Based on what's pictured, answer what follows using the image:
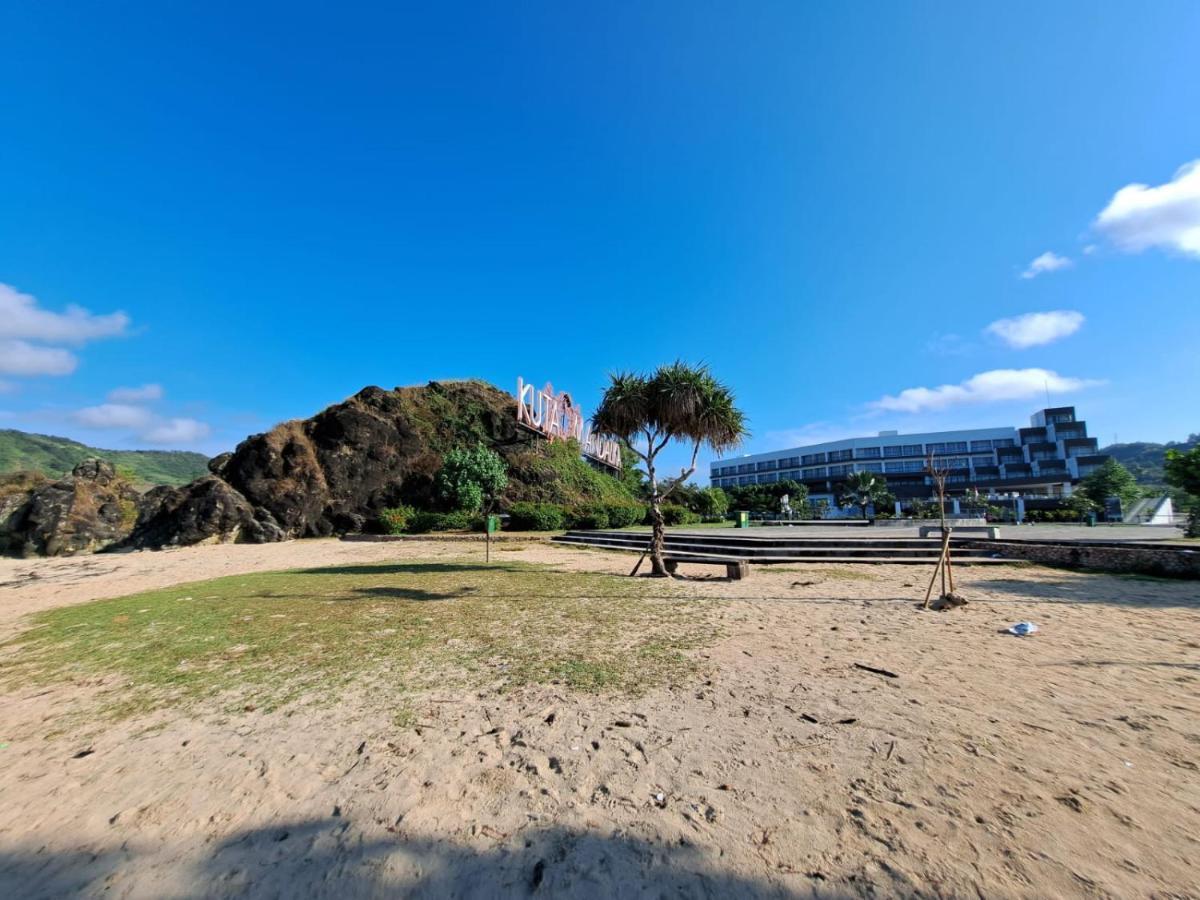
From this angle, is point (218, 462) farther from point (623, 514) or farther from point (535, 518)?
point (623, 514)

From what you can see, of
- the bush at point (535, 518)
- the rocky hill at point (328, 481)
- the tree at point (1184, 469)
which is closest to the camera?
the tree at point (1184, 469)

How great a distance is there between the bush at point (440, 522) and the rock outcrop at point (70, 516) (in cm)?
1396

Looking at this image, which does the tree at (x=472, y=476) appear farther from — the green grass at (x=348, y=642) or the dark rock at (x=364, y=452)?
the green grass at (x=348, y=642)

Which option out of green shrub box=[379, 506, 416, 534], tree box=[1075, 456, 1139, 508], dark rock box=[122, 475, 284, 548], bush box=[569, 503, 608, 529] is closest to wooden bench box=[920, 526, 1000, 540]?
bush box=[569, 503, 608, 529]

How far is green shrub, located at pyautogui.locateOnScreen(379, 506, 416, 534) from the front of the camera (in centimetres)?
3005

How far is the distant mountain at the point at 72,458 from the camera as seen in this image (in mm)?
79625

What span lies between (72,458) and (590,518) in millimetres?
115102

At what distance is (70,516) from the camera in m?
22.8

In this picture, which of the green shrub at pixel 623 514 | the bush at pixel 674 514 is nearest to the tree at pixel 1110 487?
the bush at pixel 674 514

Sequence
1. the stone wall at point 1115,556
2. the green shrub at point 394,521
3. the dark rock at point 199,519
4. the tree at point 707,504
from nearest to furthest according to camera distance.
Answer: the stone wall at point 1115,556
the dark rock at point 199,519
the green shrub at point 394,521
the tree at point 707,504

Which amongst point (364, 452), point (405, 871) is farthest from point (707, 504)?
point (405, 871)

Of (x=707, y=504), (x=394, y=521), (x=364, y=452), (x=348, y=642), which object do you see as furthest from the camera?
(x=707, y=504)

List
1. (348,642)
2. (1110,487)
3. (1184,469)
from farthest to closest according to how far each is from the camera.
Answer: (1110,487)
(1184,469)
(348,642)

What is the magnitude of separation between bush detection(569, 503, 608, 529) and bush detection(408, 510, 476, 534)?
641 centimetres
